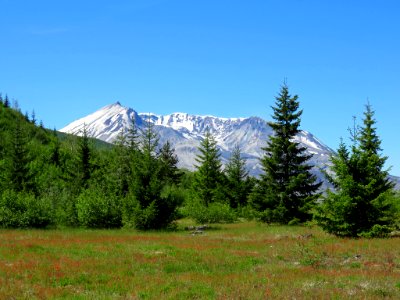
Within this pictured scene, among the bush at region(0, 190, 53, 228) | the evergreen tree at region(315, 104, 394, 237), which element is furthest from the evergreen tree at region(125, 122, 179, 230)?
the evergreen tree at region(315, 104, 394, 237)

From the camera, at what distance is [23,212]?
39.3 meters

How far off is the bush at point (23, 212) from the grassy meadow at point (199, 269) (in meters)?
9.70

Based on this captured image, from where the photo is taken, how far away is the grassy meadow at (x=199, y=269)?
14031 millimetres

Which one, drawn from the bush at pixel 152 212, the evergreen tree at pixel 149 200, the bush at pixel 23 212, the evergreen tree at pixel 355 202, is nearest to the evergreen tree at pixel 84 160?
the bush at pixel 23 212

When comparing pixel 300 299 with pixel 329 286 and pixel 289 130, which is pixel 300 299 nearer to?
pixel 329 286

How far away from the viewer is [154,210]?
129ft

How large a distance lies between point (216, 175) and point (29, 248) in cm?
4478

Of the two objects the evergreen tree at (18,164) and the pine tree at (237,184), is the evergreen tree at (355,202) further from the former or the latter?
the evergreen tree at (18,164)

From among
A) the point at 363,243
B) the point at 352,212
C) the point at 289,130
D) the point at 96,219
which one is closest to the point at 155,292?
the point at 363,243

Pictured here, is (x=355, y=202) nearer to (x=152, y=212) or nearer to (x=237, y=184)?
(x=152, y=212)

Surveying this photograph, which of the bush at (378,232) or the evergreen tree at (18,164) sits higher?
the evergreen tree at (18,164)

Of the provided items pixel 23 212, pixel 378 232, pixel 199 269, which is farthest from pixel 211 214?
pixel 199 269

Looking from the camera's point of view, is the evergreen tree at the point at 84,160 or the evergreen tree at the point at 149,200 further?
the evergreen tree at the point at 84,160

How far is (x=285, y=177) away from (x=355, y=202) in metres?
14.7
